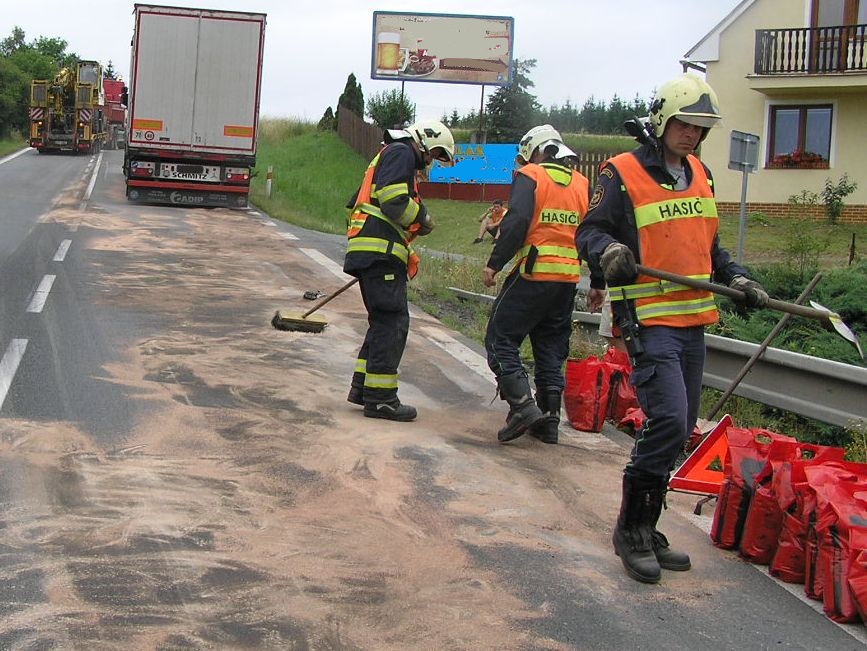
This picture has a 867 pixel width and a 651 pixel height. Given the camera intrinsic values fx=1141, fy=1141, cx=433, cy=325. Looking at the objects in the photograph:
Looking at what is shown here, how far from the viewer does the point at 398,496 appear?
561cm

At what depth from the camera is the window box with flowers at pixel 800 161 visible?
88.7 ft

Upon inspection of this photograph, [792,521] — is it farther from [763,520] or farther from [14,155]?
[14,155]

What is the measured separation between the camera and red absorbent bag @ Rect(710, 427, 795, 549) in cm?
509

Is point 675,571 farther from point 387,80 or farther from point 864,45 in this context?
point 387,80

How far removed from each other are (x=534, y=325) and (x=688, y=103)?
2.52 m

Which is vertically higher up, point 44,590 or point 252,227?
point 252,227

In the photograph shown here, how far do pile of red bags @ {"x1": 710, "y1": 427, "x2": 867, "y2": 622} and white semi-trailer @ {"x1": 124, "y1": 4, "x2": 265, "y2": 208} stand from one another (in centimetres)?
1820

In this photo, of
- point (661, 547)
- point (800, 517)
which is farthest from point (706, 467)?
point (800, 517)

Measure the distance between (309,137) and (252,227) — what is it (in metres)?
32.6

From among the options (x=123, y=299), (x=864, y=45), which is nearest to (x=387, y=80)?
(x=864, y=45)

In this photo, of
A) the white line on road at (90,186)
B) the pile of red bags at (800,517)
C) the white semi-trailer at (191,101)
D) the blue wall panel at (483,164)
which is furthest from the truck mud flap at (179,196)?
the pile of red bags at (800,517)

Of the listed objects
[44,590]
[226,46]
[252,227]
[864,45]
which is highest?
[864,45]

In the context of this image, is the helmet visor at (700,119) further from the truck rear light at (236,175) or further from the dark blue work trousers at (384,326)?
the truck rear light at (236,175)

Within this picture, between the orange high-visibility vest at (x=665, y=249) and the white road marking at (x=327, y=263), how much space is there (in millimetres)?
8925
